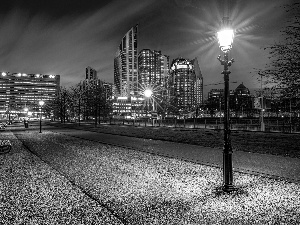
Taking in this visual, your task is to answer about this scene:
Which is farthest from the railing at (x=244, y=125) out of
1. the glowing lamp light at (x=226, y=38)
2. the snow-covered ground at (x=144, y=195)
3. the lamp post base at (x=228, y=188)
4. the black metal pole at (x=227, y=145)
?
the glowing lamp light at (x=226, y=38)

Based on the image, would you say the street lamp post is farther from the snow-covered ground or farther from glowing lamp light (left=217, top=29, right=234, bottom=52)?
the snow-covered ground

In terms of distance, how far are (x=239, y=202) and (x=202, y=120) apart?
61.2 m

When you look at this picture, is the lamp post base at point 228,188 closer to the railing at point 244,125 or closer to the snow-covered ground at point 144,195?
the snow-covered ground at point 144,195

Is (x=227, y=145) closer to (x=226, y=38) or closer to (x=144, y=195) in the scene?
(x=144, y=195)

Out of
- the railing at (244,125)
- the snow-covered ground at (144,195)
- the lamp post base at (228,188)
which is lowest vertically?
the snow-covered ground at (144,195)

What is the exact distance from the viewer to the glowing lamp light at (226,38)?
691cm

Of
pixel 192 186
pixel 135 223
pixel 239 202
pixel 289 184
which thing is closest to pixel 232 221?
pixel 239 202

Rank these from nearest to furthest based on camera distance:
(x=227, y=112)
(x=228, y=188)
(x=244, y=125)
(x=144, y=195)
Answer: (x=144, y=195), (x=228, y=188), (x=227, y=112), (x=244, y=125)

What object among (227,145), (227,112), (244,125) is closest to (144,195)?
(227,145)

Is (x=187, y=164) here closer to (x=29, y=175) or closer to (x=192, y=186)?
(x=192, y=186)

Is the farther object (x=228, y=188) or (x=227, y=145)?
(x=227, y=145)

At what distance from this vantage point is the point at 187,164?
35.3 feet

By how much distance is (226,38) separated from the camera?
6.94 m

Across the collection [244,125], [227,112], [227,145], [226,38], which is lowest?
[244,125]
